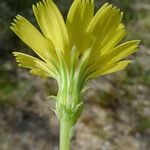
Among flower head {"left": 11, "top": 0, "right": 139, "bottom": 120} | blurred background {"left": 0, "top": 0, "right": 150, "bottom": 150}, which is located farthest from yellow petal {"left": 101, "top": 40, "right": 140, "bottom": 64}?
blurred background {"left": 0, "top": 0, "right": 150, "bottom": 150}

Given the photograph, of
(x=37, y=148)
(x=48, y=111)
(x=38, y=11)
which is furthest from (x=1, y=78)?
(x=38, y=11)

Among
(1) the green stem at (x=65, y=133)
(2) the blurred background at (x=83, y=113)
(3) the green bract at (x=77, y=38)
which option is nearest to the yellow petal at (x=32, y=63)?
(3) the green bract at (x=77, y=38)

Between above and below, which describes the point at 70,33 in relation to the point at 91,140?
above

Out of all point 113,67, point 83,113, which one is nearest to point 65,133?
point 113,67

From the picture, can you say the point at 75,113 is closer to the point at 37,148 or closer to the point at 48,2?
the point at 48,2

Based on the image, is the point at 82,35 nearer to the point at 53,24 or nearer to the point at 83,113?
the point at 53,24

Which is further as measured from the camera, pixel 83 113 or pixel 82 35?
pixel 83 113

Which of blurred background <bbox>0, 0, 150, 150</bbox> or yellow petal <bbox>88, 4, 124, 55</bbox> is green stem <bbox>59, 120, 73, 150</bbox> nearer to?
yellow petal <bbox>88, 4, 124, 55</bbox>
